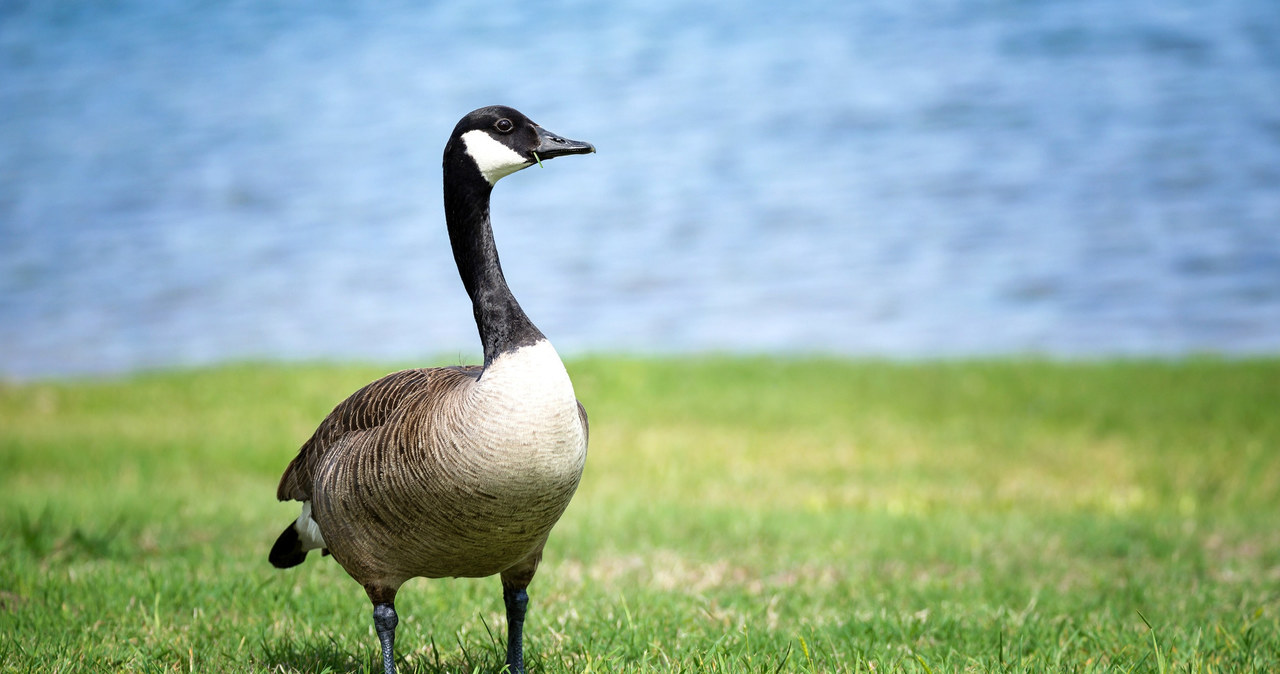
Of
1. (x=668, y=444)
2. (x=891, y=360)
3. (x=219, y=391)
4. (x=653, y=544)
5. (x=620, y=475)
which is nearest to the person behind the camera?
(x=653, y=544)

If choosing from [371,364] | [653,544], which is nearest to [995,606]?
[653,544]

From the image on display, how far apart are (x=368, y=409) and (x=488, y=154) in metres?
1.20

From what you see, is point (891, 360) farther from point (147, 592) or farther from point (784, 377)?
point (147, 592)

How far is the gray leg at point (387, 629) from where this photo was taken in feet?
13.5

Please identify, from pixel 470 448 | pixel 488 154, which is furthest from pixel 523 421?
pixel 488 154

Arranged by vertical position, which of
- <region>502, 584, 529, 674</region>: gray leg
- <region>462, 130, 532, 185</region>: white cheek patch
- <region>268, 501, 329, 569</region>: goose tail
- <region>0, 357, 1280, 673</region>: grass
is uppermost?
<region>462, 130, 532, 185</region>: white cheek patch

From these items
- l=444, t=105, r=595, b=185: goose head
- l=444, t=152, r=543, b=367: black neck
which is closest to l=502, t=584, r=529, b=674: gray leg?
l=444, t=152, r=543, b=367: black neck

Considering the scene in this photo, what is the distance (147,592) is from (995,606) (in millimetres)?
4782

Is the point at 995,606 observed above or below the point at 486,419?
below

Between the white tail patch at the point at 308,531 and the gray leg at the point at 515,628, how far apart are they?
910 millimetres

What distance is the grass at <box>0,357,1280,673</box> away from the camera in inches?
190

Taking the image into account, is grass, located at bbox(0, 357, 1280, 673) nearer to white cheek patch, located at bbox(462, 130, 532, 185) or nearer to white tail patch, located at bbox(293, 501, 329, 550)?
white tail patch, located at bbox(293, 501, 329, 550)

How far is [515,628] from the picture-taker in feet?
14.3

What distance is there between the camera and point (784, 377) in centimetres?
1748
